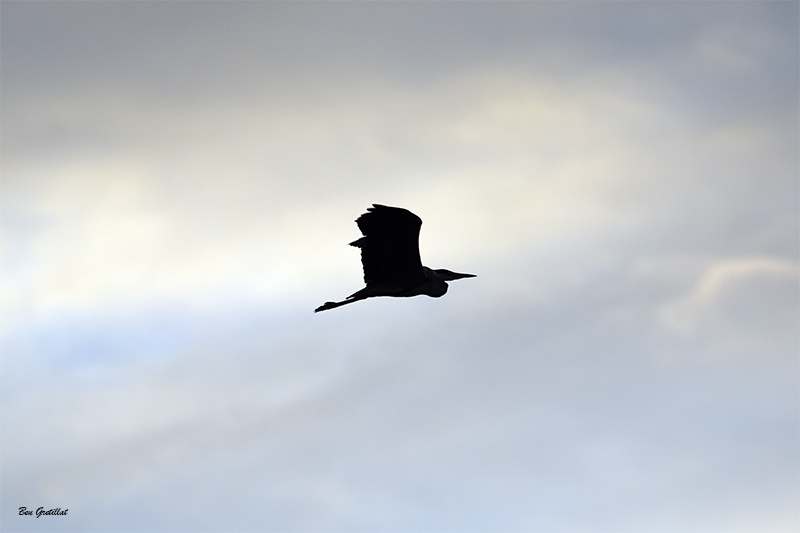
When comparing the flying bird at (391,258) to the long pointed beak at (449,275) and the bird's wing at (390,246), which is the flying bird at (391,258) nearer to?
the bird's wing at (390,246)

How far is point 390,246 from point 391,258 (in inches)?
17.3

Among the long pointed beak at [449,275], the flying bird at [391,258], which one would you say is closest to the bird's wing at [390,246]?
the flying bird at [391,258]

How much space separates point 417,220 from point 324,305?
12.6ft

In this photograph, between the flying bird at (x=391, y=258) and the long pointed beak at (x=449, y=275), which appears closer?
the flying bird at (x=391, y=258)

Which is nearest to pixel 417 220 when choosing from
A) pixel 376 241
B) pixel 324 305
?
pixel 376 241

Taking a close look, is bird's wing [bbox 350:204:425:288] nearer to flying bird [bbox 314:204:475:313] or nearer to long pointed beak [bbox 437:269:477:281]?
flying bird [bbox 314:204:475:313]

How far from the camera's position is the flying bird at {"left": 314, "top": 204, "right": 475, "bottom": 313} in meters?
33.5

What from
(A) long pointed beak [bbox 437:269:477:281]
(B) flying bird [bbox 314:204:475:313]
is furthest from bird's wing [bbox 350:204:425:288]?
(A) long pointed beak [bbox 437:269:477:281]

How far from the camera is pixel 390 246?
3438 centimetres

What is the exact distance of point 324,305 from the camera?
35.0 meters

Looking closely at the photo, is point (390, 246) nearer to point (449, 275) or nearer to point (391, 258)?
point (391, 258)

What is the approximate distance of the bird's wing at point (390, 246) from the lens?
33312 millimetres

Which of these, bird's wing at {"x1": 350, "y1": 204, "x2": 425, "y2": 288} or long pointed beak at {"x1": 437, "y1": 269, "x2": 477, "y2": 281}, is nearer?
bird's wing at {"x1": 350, "y1": 204, "x2": 425, "y2": 288}

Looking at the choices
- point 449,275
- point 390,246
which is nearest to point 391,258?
point 390,246
